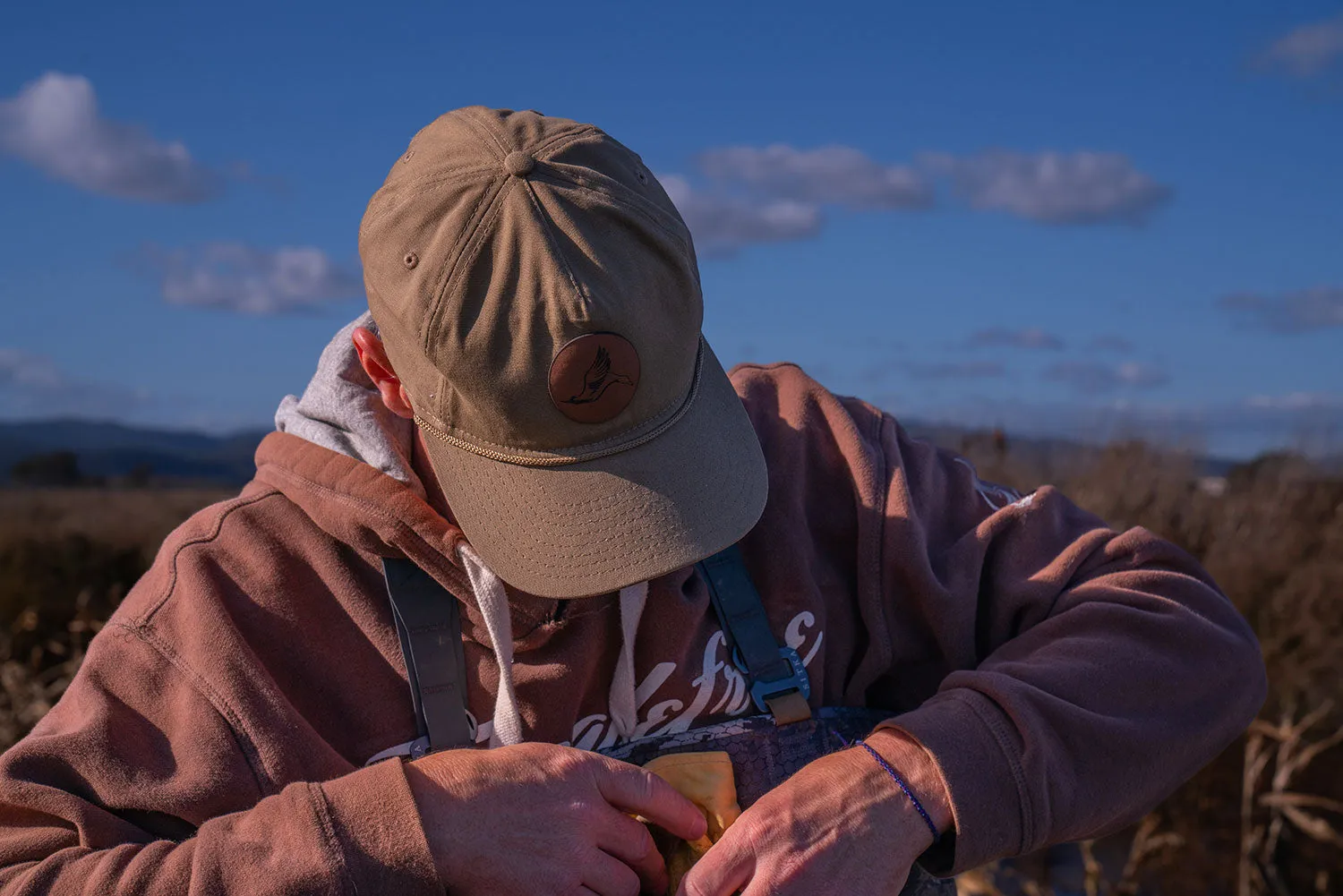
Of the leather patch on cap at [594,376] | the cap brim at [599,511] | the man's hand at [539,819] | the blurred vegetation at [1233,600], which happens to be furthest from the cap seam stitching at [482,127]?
the blurred vegetation at [1233,600]

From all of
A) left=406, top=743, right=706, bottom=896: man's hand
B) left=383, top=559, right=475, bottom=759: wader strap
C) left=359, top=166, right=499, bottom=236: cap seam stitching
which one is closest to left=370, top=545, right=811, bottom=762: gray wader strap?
left=383, top=559, right=475, bottom=759: wader strap

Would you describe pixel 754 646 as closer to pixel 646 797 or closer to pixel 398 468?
pixel 646 797

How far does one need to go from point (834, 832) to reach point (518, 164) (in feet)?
3.85

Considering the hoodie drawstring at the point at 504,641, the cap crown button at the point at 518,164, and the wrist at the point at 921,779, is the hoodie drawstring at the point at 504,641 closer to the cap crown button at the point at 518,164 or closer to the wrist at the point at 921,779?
the wrist at the point at 921,779

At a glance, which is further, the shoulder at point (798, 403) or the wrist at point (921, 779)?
the shoulder at point (798, 403)

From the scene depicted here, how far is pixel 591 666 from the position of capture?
2.06m

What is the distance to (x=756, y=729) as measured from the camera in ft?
6.86

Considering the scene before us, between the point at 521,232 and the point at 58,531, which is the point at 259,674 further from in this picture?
the point at 58,531

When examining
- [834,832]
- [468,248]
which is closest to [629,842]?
[834,832]

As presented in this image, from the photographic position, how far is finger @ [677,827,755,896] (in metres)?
1.77

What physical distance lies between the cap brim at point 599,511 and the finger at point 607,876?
1.35 feet

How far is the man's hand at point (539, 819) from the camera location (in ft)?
5.74

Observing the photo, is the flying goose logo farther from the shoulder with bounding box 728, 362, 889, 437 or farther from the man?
the shoulder with bounding box 728, 362, 889, 437

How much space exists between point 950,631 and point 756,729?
46cm
